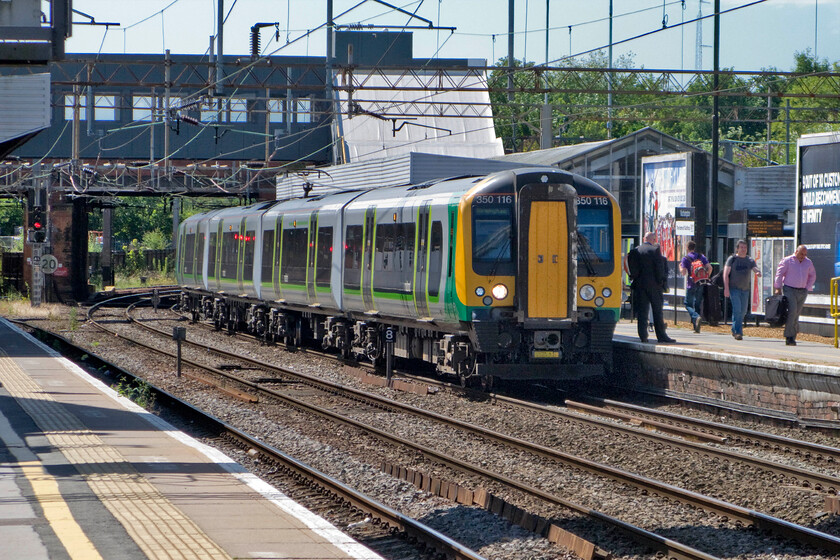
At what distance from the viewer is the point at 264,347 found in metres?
25.6

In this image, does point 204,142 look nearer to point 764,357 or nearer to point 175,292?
point 175,292

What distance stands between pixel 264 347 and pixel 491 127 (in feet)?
101

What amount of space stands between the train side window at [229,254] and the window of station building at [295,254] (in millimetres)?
4327

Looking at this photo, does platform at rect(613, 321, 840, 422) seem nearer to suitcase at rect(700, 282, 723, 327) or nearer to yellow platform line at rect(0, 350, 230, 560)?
suitcase at rect(700, 282, 723, 327)

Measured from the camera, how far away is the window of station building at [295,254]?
2239 centimetres

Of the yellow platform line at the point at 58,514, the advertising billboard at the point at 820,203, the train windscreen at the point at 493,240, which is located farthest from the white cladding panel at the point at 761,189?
the yellow platform line at the point at 58,514

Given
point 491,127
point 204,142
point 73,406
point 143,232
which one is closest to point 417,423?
point 73,406

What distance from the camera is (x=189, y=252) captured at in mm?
34094

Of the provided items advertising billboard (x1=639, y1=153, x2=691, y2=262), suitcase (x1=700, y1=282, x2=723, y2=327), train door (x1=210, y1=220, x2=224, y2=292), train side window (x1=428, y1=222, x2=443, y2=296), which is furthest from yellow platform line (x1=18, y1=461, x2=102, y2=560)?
train door (x1=210, y1=220, x2=224, y2=292)

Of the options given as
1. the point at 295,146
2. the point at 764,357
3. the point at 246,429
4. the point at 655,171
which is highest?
the point at 295,146

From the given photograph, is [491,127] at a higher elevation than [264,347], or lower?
higher

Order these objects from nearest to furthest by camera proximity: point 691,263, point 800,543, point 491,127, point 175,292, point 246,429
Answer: point 800,543 < point 246,429 < point 691,263 < point 175,292 < point 491,127

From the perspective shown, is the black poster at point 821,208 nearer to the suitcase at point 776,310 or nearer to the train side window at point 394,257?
the suitcase at point 776,310

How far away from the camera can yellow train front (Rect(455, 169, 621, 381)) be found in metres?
15.1
